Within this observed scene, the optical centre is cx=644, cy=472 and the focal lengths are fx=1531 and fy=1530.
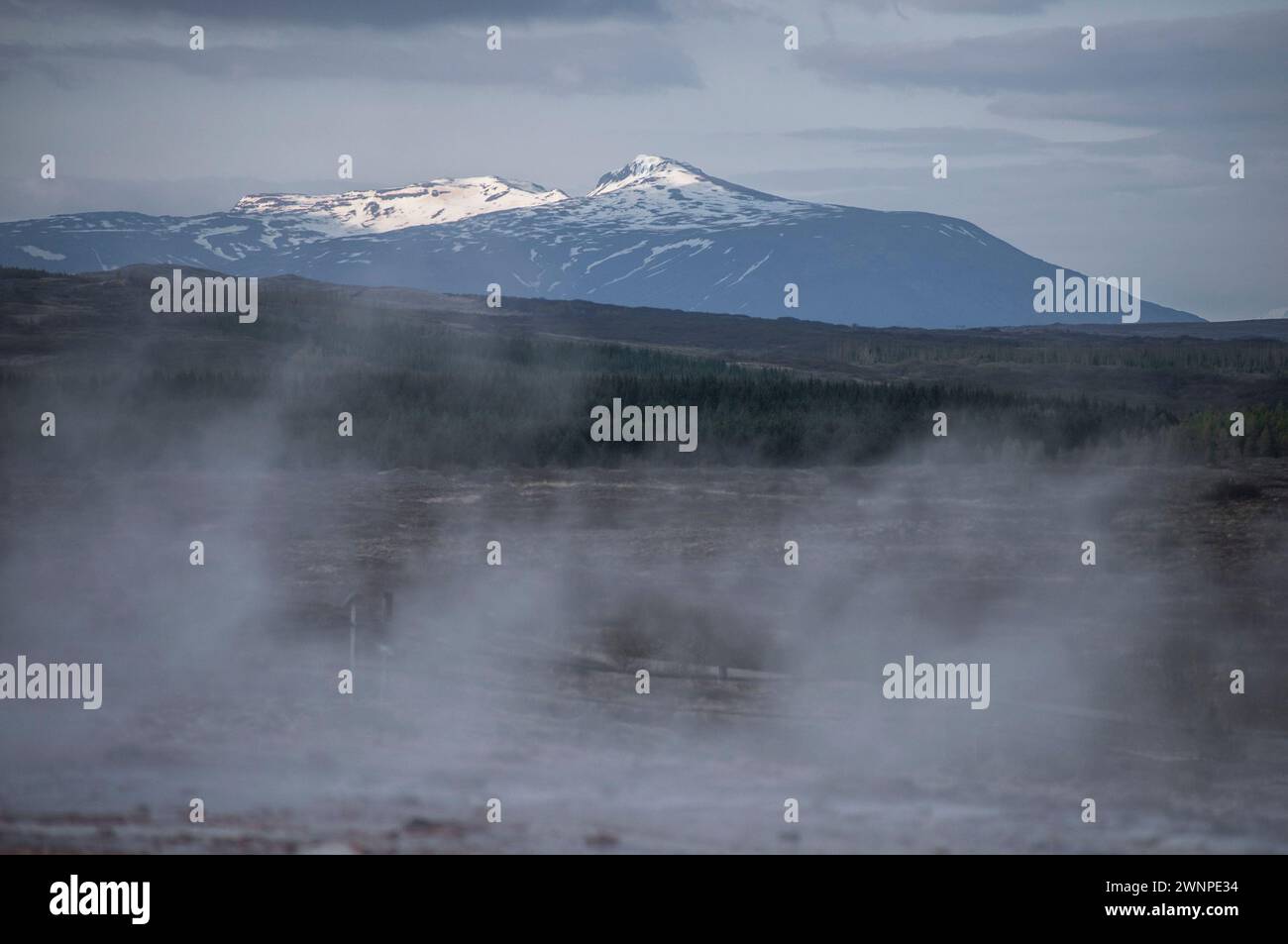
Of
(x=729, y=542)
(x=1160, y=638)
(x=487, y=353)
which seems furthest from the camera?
(x=487, y=353)

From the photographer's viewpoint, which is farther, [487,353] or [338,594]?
[487,353]

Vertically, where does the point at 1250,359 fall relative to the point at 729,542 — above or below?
above

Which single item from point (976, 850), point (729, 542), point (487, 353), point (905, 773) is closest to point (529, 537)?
point (729, 542)

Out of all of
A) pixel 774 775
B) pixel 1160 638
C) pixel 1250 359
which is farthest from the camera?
pixel 1250 359

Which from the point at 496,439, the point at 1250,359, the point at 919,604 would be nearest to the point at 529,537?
the point at 919,604

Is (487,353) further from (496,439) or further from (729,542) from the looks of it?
(729,542)

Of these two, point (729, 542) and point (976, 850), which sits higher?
point (729, 542)

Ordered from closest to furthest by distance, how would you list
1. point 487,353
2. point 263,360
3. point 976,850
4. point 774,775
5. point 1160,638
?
1. point 976,850
2. point 774,775
3. point 1160,638
4. point 263,360
5. point 487,353

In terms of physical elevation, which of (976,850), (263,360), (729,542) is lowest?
(976,850)
